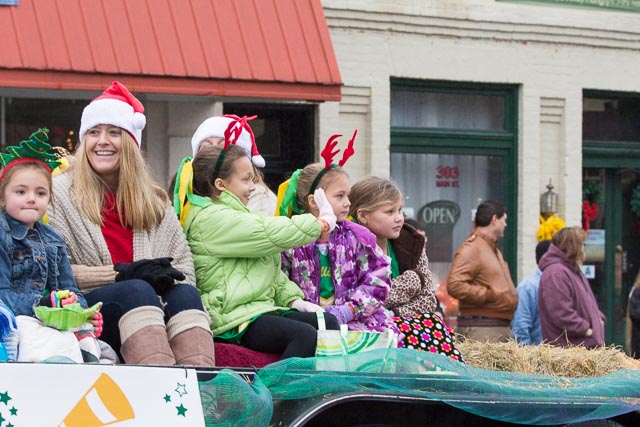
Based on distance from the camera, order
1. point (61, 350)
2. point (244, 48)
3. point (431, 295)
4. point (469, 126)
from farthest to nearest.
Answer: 1. point (469, 126)
2. point (244, 48)
3. point (431, 295)
4. point (61, 350)

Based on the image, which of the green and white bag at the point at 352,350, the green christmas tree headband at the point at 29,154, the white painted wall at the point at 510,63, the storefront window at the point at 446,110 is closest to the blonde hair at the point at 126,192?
the green christmas tree headband at the point at 29,154

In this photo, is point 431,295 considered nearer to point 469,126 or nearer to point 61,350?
point 61,350

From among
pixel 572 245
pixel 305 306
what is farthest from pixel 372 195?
pixel 572 245

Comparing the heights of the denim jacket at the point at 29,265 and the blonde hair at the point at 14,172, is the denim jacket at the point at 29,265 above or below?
below

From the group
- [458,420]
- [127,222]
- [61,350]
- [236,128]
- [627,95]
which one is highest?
[627,95]

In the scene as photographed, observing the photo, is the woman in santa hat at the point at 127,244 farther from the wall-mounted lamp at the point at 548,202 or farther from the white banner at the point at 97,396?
the wall-mounted lamp at the point at 548,202

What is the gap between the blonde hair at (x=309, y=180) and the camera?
20.9 ft

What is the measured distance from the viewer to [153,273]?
5418 millimetres

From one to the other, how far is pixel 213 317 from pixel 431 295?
1.60m

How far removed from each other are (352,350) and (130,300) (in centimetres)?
100

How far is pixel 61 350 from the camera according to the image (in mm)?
4719

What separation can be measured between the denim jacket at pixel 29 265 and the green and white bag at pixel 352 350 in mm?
1047

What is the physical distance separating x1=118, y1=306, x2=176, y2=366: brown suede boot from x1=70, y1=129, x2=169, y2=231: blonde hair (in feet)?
2.13

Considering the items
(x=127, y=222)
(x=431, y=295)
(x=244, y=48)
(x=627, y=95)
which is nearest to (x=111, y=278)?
(x=127, y=222)
